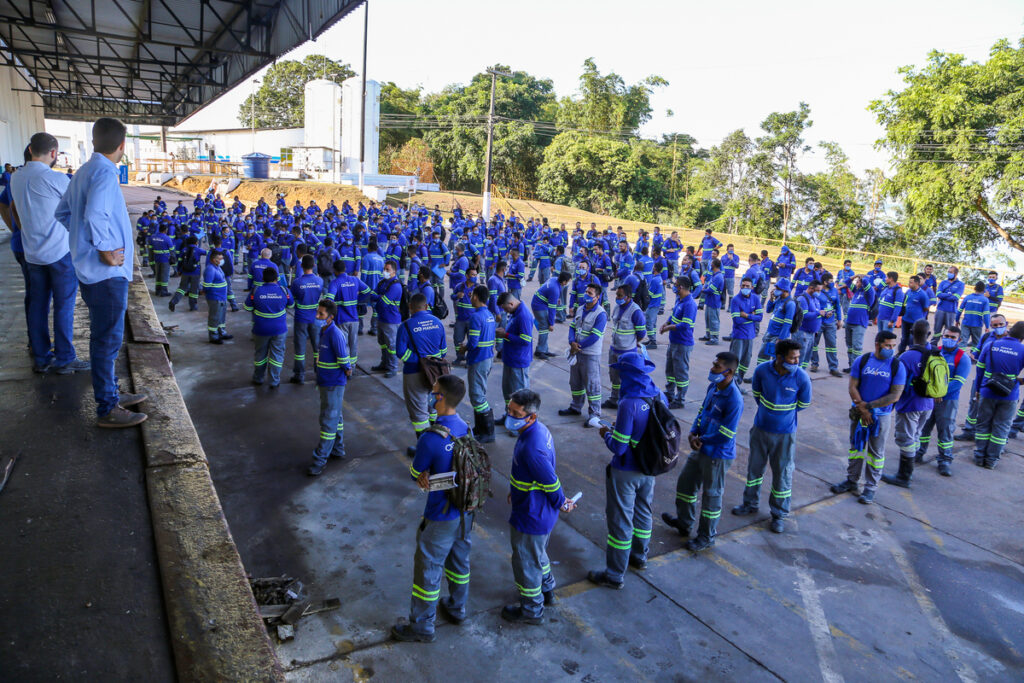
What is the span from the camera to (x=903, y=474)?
301 inches

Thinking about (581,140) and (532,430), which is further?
(581,140)

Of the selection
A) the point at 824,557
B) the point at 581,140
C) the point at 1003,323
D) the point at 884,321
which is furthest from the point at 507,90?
the point at 824,557

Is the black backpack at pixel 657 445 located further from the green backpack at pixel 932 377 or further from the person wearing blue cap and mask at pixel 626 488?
the green backpack at pixel 932 377

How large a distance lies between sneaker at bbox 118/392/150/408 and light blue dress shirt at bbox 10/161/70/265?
51.1 inches

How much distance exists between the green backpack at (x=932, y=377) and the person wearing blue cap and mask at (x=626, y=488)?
13.5ft

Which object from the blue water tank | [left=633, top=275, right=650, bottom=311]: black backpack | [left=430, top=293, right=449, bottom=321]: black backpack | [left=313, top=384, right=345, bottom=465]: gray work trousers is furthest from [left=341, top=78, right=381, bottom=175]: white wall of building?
[left=313, top=384, right=345, bottom=465]: gray work trousers

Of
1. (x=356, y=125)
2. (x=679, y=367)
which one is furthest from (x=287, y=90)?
(x=679, y=367)

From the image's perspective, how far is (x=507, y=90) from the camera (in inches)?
2009

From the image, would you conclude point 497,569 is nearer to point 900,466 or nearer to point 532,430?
point 532,430

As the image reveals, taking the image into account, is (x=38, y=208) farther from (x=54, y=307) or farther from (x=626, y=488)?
(x=626, y=488)

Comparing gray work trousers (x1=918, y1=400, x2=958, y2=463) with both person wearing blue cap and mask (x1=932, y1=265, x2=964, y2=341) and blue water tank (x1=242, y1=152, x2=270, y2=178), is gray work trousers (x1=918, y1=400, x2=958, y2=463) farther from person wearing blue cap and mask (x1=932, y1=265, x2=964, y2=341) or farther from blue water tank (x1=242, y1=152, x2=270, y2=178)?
blue water tank (x1=242, y1=152, x2=270, y2=178)

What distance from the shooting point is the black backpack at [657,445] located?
4.87 meters

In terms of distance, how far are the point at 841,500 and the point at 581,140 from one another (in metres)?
43.5

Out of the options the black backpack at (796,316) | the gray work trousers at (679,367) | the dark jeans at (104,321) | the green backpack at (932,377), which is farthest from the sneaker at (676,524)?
the black backpack at (796,316)
